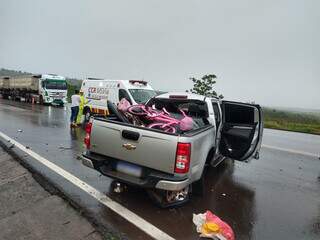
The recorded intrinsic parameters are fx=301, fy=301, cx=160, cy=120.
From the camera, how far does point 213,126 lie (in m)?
6.15

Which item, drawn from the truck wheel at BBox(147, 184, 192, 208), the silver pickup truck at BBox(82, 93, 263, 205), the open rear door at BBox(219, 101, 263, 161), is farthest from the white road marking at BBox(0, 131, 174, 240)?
the open rear door at BBox(219, 101, 263, 161)

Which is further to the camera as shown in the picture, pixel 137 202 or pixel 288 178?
pixel 288 178

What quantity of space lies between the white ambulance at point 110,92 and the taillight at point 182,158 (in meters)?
9.18

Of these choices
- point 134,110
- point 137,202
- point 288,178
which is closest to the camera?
point 137,202

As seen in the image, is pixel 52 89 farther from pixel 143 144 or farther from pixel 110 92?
pixel 143 144

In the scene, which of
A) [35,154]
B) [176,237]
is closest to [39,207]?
[176,237]

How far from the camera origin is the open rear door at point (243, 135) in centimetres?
700

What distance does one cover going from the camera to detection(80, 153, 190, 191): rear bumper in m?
4.31

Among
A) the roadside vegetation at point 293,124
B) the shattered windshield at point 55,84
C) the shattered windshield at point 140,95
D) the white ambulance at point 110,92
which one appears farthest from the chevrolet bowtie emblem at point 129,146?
the shattered windshield at point 55,84

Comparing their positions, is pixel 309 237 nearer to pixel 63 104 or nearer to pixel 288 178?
pixel 288 178

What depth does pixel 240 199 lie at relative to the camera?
5754mm

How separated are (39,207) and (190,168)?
2406 millimetres

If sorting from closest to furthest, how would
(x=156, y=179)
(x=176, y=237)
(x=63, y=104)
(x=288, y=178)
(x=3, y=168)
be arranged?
(x=176, y=237), (x=156, y=179), (x=3, y=168), (x=288, y=178), (x=63, y=104)

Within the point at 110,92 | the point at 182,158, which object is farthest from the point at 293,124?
the point at 182,158
